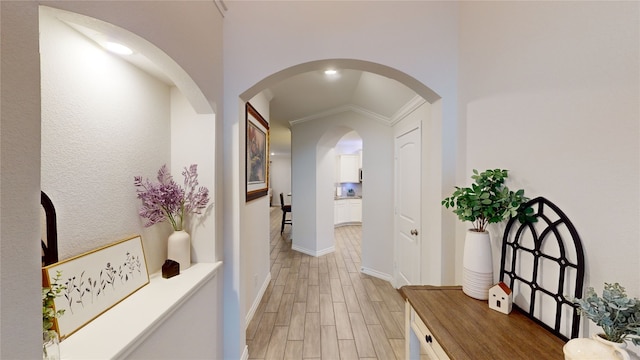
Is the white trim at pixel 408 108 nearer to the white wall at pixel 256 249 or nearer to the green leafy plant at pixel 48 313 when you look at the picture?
the white wall at pixel 256 249

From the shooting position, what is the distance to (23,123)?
1.81ft

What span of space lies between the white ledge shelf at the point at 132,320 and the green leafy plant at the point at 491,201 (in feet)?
4.91

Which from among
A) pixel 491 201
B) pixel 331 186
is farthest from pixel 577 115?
pixel 331 186

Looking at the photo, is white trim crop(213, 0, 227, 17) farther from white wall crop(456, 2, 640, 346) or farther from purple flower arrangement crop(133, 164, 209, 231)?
white wall crop(456, 2, 640, 346)

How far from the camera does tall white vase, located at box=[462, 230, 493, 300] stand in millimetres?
1193

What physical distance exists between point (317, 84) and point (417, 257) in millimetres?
2309

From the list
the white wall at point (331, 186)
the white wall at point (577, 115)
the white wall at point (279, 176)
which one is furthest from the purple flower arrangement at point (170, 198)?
the white wall at point (279, 176)

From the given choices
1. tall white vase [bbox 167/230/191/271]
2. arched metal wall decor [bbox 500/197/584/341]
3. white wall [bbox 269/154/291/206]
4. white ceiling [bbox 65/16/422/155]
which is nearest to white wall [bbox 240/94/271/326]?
white ceiling [bbox 65/16/422/155]

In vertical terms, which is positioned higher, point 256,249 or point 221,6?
point 221,6

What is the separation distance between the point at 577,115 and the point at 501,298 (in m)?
0.81

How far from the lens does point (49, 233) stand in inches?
32.4

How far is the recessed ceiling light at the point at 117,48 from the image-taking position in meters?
1.06

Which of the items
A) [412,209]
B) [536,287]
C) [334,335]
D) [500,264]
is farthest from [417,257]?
[536,287]

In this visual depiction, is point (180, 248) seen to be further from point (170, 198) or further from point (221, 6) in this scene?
point (221, 6)
